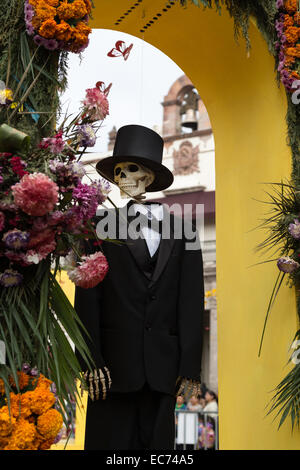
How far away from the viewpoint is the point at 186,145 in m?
16.6

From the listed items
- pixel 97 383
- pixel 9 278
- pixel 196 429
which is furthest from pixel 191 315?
pixel 196 429

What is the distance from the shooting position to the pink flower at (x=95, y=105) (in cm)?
248

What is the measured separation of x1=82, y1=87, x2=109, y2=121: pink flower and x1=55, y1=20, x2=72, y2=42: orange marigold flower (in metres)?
0.28

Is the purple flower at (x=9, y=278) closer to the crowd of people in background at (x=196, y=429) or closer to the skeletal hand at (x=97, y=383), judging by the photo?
the skeletal hand at (x=97, y=383)

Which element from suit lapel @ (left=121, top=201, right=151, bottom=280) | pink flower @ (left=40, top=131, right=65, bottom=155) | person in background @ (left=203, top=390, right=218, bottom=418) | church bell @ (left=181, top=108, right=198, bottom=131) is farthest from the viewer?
church bell @ (left=181, top=108, right=198, bottom=131)

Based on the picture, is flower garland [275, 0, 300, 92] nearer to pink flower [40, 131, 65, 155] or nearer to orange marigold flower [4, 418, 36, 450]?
pink flower [40, 131, 65, 155]

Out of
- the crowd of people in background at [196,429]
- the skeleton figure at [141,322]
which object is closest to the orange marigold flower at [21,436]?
the skeleton figure at [141,322]

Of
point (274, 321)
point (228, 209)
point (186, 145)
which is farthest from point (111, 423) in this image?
point (186, 145)

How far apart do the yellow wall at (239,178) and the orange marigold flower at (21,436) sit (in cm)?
171

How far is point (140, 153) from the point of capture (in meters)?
3.25

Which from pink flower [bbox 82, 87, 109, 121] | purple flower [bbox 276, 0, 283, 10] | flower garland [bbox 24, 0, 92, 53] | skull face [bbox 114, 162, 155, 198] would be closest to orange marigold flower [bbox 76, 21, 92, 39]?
flower garland [bbox 24, 0, 92, 53]

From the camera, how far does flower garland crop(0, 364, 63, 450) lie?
197 centimetres
